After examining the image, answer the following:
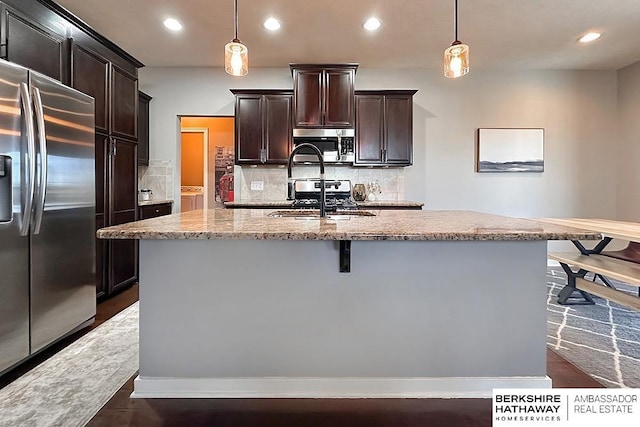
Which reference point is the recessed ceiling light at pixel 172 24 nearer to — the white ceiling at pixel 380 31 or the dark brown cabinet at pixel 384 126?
the white ceiling at pixel 380 31

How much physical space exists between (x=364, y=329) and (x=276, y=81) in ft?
12.9

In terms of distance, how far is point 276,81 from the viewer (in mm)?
4973

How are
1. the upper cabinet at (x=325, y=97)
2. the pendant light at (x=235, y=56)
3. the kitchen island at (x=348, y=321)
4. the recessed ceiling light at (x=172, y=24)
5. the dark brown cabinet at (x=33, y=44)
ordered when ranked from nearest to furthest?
1. the kitchen island at (x=348, y=321)
2. the dark brown cabinet at (x=33, y=44)
3. the pendant light at (x=235, y=56)
4. the recessed ceiling light at (x=172, y=24)
5. the upper cabinet at (x=325, y=97)

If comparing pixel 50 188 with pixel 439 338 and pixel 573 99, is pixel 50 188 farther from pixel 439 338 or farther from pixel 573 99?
pixel 573 99

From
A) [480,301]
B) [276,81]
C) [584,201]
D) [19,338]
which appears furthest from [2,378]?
[584,201]

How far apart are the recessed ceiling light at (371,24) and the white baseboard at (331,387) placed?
308 cm

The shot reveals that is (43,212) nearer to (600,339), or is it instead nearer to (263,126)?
(263,126)

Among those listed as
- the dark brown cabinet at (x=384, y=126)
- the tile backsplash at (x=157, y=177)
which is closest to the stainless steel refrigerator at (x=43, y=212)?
the tile backsplash at (x=157, y=177)

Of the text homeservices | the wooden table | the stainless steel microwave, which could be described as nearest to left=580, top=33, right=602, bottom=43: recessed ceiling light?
the wooden table

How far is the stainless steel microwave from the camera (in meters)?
4.50

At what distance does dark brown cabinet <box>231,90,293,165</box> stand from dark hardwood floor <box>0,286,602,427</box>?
3131 millimetres

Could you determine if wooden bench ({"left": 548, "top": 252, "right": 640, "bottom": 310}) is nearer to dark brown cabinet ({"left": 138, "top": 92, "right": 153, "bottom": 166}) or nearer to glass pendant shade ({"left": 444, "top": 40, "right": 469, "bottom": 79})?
glass pendant shade ({"left": 444, "top": 40, "right": 469, "bottom": 79})

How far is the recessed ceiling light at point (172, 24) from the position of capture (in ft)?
11.7

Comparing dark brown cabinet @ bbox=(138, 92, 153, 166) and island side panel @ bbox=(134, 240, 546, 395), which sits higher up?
dark brown cabinet @ bbox=(138, 92, 153, 166)
